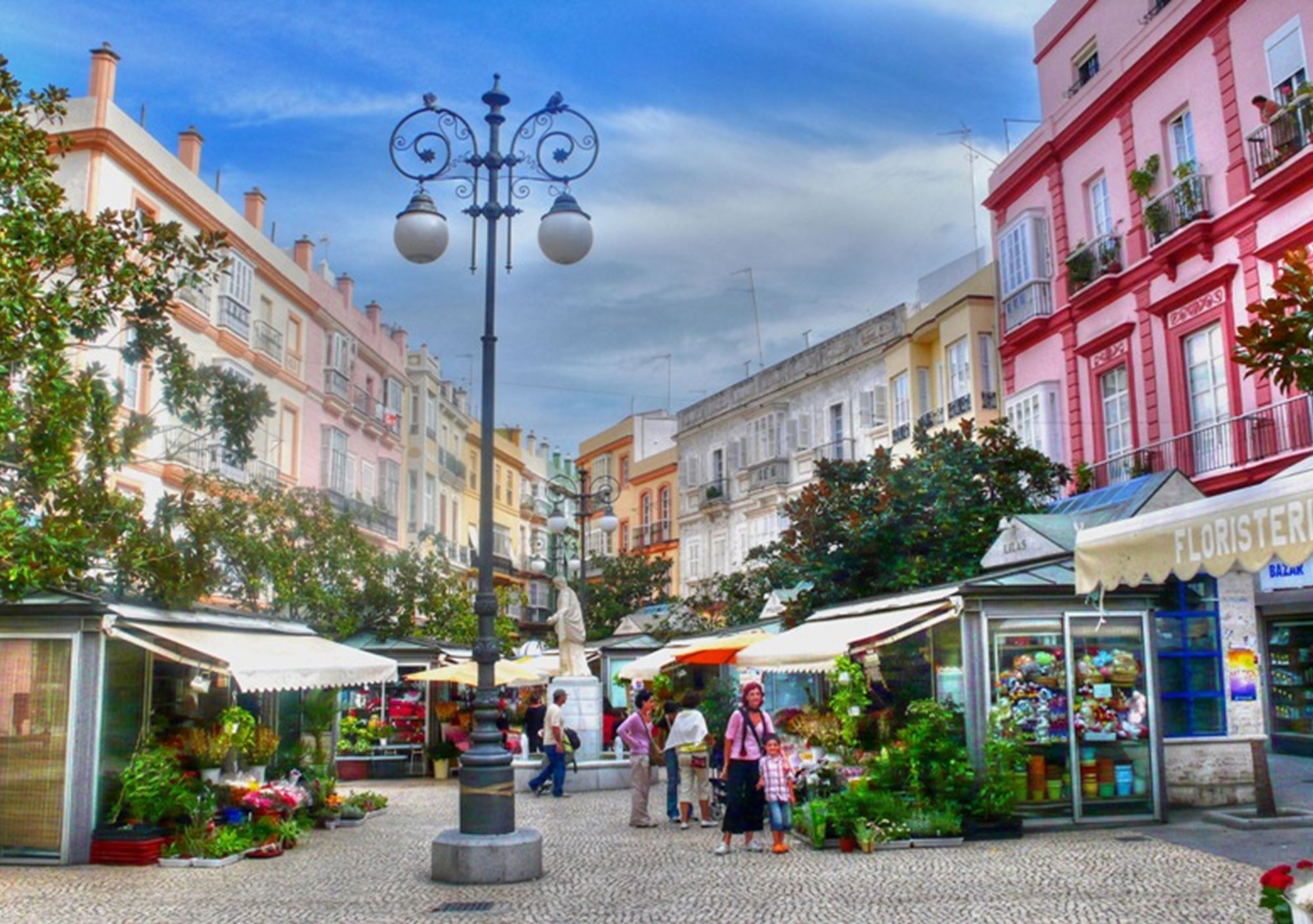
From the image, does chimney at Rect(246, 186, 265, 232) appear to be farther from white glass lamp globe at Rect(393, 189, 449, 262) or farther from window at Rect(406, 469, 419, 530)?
white glass lamp globe at Rect(393, 189, 449, 262)

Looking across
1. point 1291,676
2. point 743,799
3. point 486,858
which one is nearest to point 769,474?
point 1291,676

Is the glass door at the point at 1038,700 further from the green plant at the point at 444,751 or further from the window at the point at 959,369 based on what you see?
the window at the point at 959,369

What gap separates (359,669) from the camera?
1581 cm

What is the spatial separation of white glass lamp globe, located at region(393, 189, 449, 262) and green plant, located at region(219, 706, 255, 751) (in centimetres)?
625

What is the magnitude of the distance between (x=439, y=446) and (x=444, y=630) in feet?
66.8

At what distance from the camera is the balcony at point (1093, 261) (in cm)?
2270

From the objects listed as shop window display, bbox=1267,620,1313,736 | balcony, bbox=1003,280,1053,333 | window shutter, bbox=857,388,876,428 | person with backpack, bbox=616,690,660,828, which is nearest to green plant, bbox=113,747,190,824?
person with backpack, bbox=616,690,660,828

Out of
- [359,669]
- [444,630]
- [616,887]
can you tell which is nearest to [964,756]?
[616,887]

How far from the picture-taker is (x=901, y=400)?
109ft

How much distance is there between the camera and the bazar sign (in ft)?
20.9

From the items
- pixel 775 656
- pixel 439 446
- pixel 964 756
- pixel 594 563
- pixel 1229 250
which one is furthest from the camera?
pixel 439 446

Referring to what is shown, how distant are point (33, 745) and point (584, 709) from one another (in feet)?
37.6

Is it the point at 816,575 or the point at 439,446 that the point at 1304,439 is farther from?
the point at 439,446

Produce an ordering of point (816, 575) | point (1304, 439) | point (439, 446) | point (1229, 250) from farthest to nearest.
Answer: point (439, 446) → point (816, 575) → point (1229, 250) → point (1304, 439)
